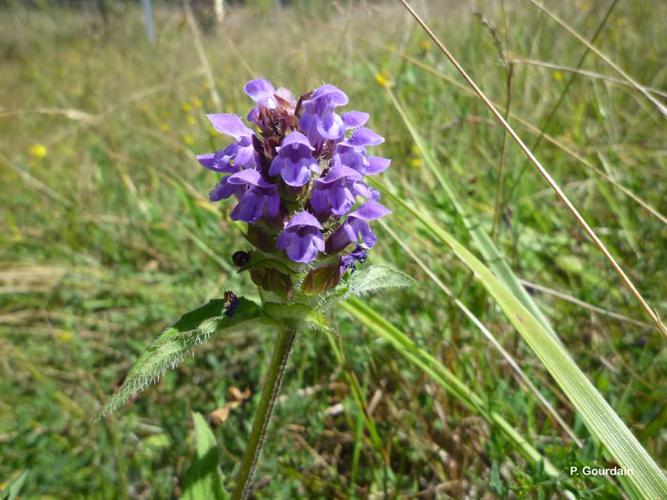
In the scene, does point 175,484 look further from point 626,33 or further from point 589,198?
point 626,33

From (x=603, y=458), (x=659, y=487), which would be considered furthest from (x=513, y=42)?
(x=659, y=487)

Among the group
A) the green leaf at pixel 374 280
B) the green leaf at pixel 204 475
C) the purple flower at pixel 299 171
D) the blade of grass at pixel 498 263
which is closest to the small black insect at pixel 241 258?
the purple flower at pixel 299 171

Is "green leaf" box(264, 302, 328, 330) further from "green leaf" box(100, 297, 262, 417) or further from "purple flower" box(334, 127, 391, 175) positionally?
"purple flower" box(334, 127, 391, 175)

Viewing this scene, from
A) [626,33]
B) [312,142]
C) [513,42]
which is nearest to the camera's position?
[312,142]

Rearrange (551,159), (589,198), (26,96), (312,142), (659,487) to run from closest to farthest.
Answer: (659,487)
(312,142)
(589,198)
(551,159)
(26,96)

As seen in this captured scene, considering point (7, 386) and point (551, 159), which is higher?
point (551, 159)

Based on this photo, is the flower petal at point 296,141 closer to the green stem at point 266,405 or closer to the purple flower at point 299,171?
the purple flower at point 299,171

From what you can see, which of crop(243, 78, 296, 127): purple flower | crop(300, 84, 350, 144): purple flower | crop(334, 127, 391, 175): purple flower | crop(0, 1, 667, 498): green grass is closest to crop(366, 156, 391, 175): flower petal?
crop(334, 127, 391, 175): purple flower
